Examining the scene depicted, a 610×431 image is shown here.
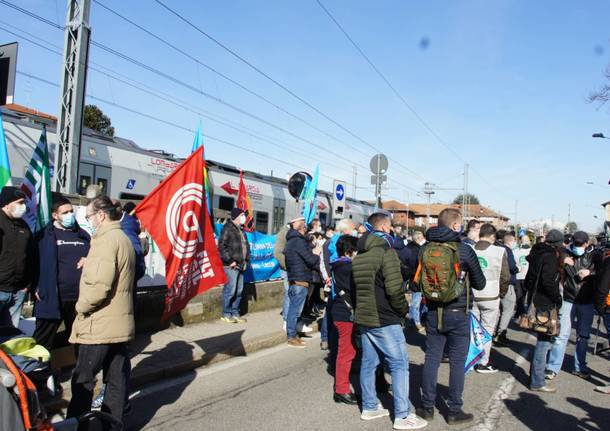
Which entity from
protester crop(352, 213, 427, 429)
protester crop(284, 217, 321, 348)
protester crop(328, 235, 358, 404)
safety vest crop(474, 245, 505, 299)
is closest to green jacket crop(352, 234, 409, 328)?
protester crop(352, 213, 427, 429)

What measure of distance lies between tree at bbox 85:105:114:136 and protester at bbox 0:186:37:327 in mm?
37226

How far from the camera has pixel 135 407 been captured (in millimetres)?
4844

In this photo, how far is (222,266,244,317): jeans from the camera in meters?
8.77

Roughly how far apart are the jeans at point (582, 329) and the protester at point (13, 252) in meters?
6.30

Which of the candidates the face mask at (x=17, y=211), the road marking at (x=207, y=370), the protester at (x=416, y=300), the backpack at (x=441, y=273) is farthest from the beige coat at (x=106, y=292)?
the protester at (x=416, y=300)

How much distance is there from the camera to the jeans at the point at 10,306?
4648 mm

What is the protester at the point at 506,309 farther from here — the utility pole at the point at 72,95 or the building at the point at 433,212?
the building at the point at 433,212

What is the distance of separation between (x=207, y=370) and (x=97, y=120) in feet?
130

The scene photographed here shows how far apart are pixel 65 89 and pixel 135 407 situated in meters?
5.73

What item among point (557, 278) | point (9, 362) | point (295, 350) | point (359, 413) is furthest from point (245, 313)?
point (9, 362)

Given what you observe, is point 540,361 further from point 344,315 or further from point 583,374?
point 344,315

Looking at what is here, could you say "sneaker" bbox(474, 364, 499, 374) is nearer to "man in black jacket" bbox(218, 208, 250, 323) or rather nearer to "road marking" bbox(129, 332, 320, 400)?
"road marking" bbox(129, 332, 320, 400)

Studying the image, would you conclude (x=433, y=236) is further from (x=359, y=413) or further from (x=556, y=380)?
(x=556, y=380)

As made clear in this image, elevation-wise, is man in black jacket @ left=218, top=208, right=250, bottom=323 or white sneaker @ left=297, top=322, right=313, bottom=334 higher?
man in black jacket @ left=218, top=208, right=250, bottom=323
